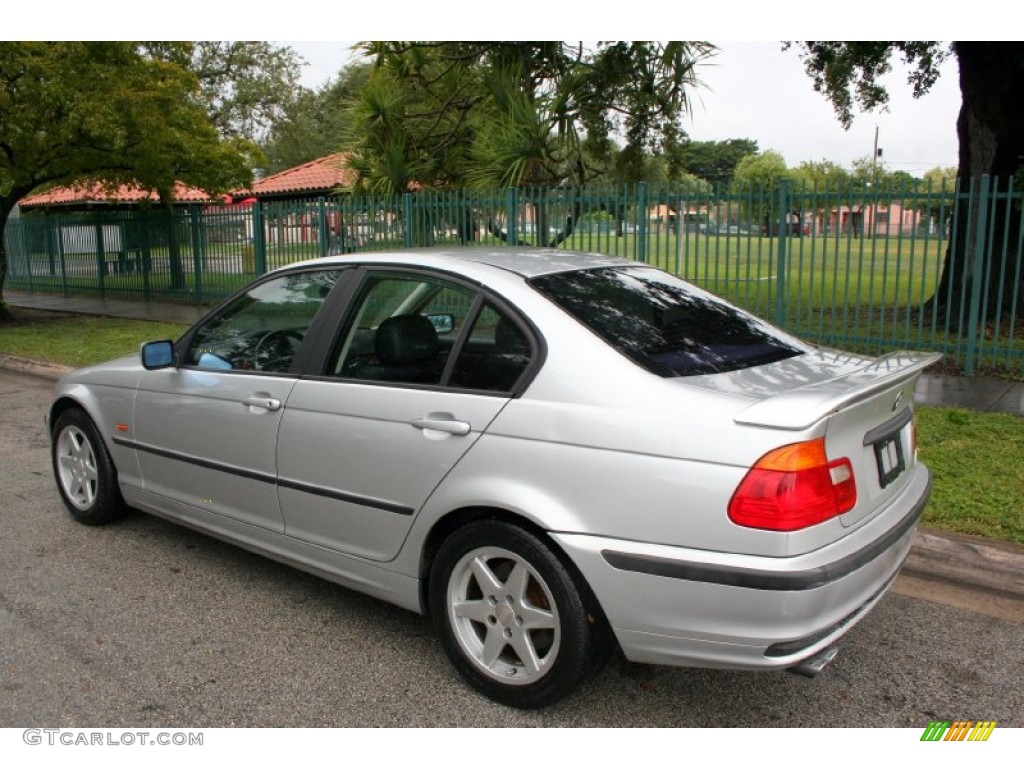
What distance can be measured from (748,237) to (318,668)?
8.17 m

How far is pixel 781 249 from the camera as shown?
9.74 meters

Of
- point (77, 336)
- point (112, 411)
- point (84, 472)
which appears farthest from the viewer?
point (77, 336)

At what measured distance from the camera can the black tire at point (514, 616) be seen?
110 inches

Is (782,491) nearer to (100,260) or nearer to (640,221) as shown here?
(640,221)

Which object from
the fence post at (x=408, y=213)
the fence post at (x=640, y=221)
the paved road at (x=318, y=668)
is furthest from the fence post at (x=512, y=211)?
the paved road at (x=318, y=668)

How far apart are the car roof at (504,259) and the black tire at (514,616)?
1073 mm

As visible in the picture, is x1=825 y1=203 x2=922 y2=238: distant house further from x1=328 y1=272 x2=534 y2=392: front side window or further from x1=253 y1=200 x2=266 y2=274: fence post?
x1=253 y1=200 x2=266 y2=274: fence post

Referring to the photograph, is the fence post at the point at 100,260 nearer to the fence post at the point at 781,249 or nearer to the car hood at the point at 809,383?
the fence post at the point at 781,249

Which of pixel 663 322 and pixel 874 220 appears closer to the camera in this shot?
pixel 663 322

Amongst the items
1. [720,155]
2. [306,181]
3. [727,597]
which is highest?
[720,155]

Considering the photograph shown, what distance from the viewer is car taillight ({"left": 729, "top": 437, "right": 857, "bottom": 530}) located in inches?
97.7

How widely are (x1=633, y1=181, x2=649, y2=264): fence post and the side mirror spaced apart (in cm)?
747

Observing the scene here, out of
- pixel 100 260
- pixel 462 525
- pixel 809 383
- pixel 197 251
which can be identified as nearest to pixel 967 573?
pixel 809 383

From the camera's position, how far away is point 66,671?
10.8 feet
